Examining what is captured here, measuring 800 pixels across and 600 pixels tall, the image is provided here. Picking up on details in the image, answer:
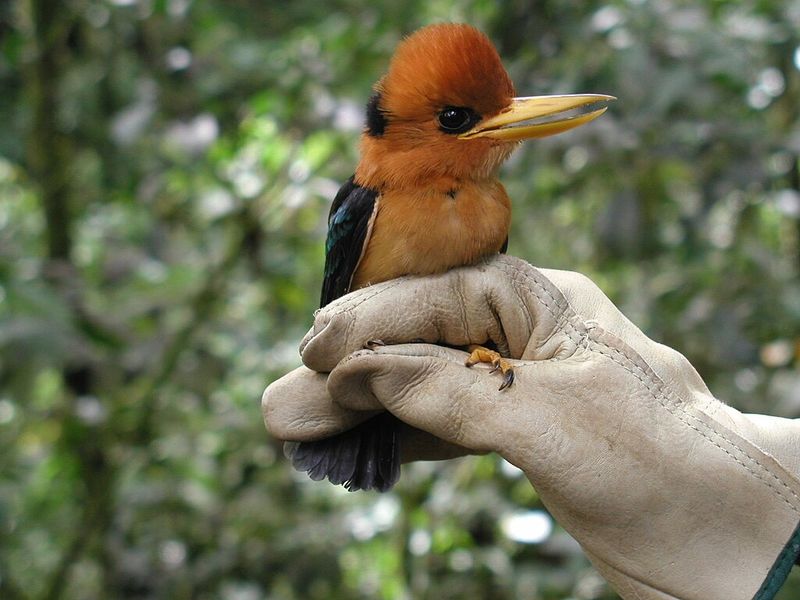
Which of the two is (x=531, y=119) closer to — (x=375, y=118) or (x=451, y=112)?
(x=451, y=112)

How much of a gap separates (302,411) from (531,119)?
2.49 ft

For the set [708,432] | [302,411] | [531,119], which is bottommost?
[708,432]

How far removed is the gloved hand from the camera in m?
1.54

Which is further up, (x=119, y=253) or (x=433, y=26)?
(x=433, y=26)

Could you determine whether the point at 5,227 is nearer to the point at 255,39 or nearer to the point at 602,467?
the point at 255,39

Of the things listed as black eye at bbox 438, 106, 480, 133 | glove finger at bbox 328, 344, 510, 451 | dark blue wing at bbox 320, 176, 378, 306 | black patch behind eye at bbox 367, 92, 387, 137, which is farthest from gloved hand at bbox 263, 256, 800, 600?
black patch behind eye at bbox 367, 92, 387, 137

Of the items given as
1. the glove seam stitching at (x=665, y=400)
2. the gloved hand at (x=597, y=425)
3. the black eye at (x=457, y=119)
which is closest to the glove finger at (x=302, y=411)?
the gloved hand at (x=597, y=425)

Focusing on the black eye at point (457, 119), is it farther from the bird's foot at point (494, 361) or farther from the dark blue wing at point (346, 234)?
the bird's foot at point (494, 361)

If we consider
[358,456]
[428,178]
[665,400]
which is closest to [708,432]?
[665,400]

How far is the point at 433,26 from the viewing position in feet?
6.48

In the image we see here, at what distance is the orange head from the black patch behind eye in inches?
1.7

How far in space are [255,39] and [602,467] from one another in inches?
93.0

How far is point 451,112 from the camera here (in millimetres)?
1961

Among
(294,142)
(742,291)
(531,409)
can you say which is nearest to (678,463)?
(531,409)
